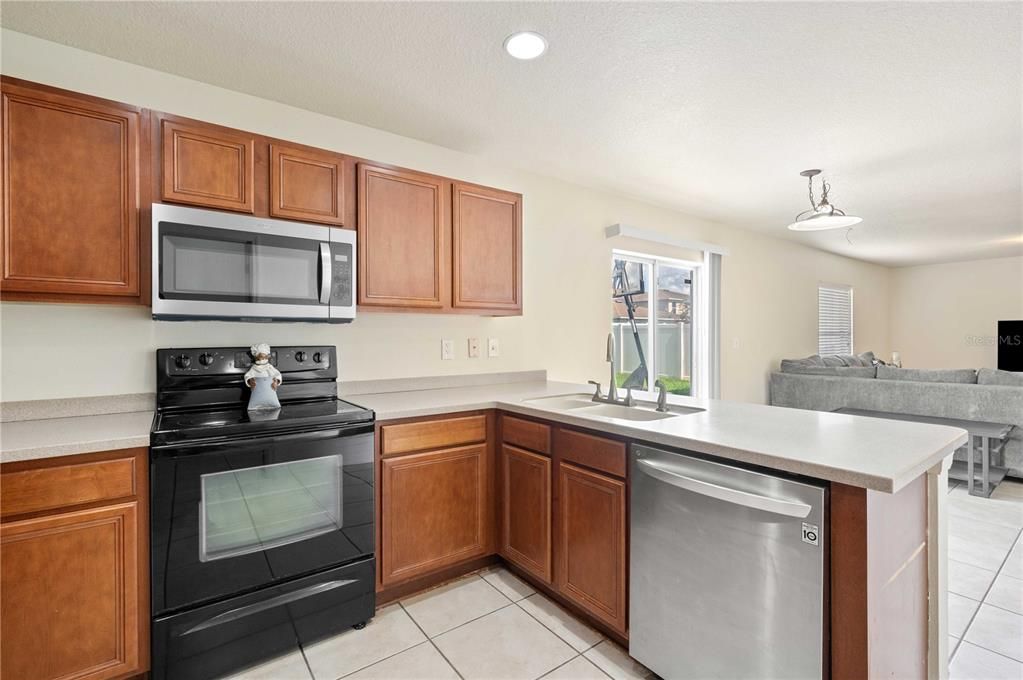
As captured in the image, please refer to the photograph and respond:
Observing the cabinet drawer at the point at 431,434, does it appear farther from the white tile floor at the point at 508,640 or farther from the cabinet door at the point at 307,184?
the cabinet door at the point at 307,184

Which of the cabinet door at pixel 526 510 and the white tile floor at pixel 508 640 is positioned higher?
the cabinet door at pixel 526 510

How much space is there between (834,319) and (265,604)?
741 centimetres

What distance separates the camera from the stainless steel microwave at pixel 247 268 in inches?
71.9

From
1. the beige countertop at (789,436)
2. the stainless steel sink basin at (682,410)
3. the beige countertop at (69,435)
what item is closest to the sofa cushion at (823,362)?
the beige countertop at (789,436)

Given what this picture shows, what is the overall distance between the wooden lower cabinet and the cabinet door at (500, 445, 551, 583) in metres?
1.42

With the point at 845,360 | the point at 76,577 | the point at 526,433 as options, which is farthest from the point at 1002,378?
the point at 76,577

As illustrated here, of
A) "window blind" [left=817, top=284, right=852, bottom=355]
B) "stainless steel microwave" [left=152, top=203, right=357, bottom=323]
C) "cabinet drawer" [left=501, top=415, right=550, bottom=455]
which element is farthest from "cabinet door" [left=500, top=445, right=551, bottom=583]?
"window blind" [left=817, top=284, right=852, bottom=355]

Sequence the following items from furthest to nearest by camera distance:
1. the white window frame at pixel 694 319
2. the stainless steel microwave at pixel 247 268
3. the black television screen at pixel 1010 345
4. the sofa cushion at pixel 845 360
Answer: the black television screen at pixel 1010 345, the sofa cushion at pixel 845 360, the white window frame at pixel 694 319, the stainless steel microwave at pixel 247 268

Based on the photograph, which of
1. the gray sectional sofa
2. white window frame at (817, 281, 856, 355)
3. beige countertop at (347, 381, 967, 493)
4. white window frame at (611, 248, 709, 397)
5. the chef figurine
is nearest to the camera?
beige countertop at (347, 381, 967, 493)

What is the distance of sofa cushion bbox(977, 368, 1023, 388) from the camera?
12.6 feet

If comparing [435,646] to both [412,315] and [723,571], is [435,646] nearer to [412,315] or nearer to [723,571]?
[723,571]

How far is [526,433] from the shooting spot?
7.39ft

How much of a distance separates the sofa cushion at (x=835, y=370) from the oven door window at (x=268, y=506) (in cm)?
501

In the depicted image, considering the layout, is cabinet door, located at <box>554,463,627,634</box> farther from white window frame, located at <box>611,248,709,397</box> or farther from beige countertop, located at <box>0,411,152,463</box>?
white window frame, located at <box>611,248,709,397</box>
